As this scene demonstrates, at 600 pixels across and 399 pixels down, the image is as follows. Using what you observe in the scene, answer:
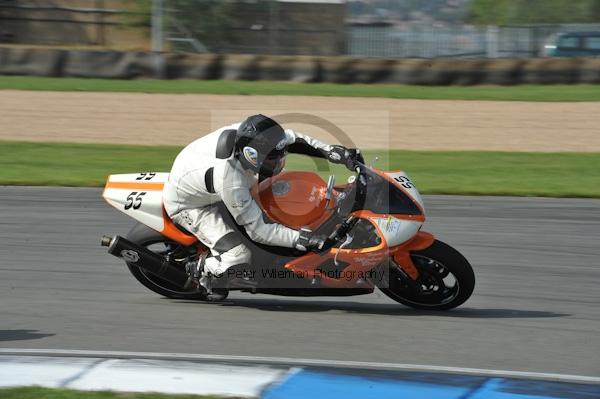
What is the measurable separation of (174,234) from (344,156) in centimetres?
132

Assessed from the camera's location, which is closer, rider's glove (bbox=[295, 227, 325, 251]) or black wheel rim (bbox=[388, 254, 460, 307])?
rider's glove (bbox=[295, 227, 325, 251])

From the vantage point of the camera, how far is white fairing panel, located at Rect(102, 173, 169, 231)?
6480 mm

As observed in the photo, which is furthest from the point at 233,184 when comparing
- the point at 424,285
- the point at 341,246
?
the point at 424,285

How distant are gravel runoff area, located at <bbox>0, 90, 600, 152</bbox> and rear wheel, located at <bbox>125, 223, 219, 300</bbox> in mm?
8667

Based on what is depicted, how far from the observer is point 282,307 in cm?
664

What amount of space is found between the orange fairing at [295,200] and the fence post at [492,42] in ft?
73.8

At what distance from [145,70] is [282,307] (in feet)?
59.1

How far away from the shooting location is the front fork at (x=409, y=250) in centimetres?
611

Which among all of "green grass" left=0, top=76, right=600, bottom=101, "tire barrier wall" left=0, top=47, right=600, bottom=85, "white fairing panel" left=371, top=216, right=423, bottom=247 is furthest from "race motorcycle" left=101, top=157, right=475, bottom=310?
"tire barrier wall" left=0, top=47, right=600, bottom=85

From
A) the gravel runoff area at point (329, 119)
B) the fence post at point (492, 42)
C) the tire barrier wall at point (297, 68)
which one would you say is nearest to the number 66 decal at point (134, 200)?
the gravel runoff area at point (329, 119)

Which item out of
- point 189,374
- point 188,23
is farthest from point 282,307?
point 188,23

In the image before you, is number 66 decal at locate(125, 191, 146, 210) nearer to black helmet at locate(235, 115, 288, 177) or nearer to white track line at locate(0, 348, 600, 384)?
black helmet at locate(235, 115, 288, 177)

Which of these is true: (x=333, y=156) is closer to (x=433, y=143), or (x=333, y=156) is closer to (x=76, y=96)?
(x=433, y=143)

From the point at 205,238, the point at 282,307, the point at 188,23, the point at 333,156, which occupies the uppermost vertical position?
Result: the point at 188,23
